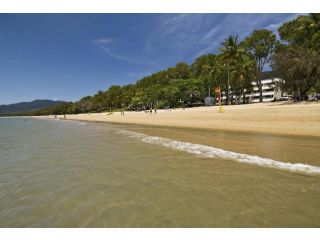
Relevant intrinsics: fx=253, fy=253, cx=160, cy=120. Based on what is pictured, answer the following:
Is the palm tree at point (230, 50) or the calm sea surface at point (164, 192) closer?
the calm sea surface at point (164, 192)

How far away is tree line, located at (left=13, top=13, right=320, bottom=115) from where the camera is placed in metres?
33.8

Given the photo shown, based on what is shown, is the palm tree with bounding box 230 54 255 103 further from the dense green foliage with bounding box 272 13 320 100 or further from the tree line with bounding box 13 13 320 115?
the dense green foliage with bounding box 272 13 320 100

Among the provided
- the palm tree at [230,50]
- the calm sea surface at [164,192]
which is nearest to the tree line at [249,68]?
the palm tree at [230,50]

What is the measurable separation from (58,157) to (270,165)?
769 cm

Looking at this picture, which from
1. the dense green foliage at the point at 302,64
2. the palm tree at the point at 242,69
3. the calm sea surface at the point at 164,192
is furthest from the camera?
the palm tree at the point at 242,69

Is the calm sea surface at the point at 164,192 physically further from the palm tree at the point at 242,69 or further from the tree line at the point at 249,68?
the palm tree at the point at 242,69

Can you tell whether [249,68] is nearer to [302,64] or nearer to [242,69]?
[242,69]

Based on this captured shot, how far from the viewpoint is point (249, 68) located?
53.3 metres

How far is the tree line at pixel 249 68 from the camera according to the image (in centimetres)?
3375

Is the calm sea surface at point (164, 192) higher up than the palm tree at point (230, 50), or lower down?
lower down

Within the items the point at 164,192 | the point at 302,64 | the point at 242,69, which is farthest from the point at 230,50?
the point at 164,192

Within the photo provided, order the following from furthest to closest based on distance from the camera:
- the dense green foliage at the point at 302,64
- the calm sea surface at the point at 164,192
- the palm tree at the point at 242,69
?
the palm tree at the point at 242,69 < the dense green foliage at the point at 302,64 < the calm sea surface at the point at 164,192

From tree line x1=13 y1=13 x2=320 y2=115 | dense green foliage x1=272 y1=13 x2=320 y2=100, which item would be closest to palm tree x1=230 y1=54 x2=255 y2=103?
tree line x1=13 y1=13 x2=320 y2=115
